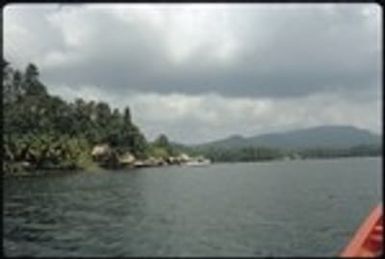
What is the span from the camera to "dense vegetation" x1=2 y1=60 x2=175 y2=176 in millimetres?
73500

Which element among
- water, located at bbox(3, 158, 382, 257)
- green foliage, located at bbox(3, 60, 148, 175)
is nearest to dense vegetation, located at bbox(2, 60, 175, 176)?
green foliage, located at bbox(3, 60, 148, 175)

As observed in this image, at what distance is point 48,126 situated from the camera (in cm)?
7925

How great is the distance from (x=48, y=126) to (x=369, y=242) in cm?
7192

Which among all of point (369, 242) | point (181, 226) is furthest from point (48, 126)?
point (369, 242)

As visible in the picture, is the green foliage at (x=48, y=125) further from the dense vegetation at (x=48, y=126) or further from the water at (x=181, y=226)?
the water at (x=181, y=226)

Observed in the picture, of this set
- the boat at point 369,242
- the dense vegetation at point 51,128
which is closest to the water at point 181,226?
the boat at point 369,242

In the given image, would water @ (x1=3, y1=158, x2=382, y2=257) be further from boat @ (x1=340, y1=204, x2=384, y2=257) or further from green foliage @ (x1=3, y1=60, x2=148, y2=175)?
green foliage @ (x1=3, y1=60, x2=148, y2=175)

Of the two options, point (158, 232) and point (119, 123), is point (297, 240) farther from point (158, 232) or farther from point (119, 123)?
point (119, 123)

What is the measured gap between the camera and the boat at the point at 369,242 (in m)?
9.65

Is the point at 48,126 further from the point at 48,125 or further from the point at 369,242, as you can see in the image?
the point at 369,242

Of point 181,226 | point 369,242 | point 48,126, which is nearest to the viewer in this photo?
point 369,242

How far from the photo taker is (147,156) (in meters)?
108

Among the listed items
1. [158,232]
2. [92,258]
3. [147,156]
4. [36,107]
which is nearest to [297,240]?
[158,232]

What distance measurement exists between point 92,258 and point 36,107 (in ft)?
221
